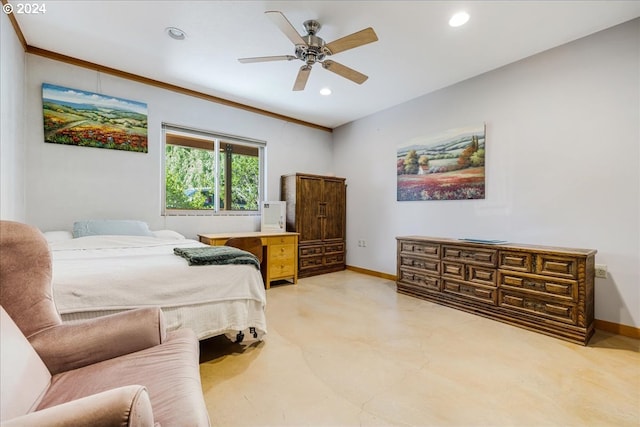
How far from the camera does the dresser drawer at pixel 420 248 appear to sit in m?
3.35

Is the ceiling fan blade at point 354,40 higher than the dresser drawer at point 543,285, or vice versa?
the ceiling fan blade at point 354,40

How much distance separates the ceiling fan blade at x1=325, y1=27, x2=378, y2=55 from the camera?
6.85 feet

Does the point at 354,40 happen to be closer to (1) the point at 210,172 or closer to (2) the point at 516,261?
(2) the point at 516,261

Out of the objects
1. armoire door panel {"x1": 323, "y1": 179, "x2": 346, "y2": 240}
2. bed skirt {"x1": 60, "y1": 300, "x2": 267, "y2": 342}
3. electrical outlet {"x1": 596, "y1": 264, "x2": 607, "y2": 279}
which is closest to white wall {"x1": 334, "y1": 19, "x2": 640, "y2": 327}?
electrical outlet {"x1": 596, "y1": 264, "x2": 607, "y2": 279}

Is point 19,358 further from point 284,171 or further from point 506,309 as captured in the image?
point 284,171

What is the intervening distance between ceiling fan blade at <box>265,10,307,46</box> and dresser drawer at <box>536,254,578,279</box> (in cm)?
283

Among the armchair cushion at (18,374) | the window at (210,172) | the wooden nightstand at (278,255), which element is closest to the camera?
the armchair cushion at (18,374)

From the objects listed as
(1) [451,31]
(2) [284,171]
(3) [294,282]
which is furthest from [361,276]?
(1) [451,31]

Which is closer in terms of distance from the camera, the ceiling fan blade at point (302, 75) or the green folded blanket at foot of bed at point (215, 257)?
the green folded blanket at foot of bed at point (215, 257)

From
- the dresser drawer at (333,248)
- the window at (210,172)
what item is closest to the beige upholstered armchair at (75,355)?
the window at (210,172)

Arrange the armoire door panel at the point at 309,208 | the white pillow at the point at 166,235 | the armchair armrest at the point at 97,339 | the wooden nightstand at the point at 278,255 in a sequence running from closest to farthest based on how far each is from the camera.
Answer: the armchair armrest at the point at 97,339 → the white pillow at the point at 166,235 → the wooden nightstand at the point at 278,255 → the armoire door panel at the point at 309,208

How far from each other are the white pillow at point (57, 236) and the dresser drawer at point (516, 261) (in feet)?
14.3

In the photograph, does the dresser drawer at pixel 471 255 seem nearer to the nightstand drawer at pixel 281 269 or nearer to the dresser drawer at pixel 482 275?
the dresser drawer at pixel 482 275

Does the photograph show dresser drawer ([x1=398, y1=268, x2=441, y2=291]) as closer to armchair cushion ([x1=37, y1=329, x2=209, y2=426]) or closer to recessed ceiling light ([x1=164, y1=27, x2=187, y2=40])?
armchair cushion ([x1=37, y1=329, x2=209, y2=426])
